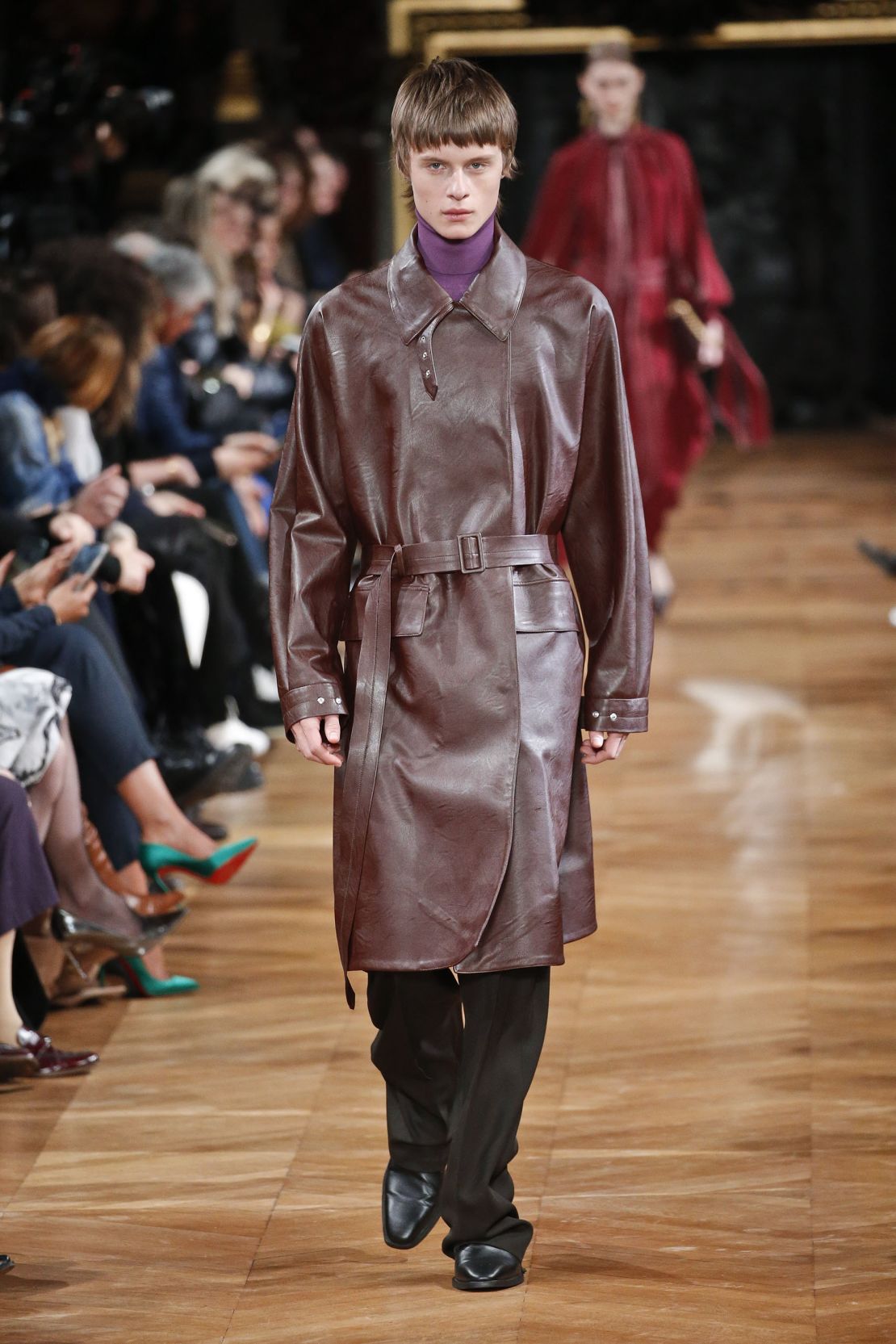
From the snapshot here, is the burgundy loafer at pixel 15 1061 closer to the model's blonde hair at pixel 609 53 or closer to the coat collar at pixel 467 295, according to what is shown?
the coat collar at pixel 467 295

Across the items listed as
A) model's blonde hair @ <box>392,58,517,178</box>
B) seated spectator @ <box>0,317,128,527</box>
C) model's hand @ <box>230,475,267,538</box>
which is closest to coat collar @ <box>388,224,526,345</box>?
model's blonde hair @ <box>392,58,517,178</box>

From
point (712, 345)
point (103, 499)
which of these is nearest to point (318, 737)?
point (103, 499)

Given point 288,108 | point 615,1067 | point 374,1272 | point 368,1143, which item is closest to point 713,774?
point 615,1067

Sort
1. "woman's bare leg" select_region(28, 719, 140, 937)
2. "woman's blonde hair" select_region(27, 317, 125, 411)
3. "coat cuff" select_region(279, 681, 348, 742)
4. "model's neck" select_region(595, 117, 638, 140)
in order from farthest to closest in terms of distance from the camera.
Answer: "model's neck" select_region(595, 117, 638, 140)
"woman's blonde hair" select_region(27, 317, 125, 411)
"woman's bare leg" select_region(28, 719, 140, 937)
"coat cuff" select_region(279, 681, 348, 742)

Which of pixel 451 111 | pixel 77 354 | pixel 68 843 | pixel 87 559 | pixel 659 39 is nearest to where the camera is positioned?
pixel 451 111

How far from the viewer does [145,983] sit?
416cm

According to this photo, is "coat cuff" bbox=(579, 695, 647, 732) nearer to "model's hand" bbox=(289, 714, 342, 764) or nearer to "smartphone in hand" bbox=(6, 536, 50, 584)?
"model's hand" bbox=(289, 714, 342, 764)

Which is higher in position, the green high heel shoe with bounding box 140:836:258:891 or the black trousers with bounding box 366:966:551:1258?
the black trousers with bounding box 366:966:551:1258

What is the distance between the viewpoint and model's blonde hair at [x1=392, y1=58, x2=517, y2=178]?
2742 mm

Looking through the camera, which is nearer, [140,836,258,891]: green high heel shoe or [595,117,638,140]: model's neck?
[140,836,258,891]: green high heel shoe

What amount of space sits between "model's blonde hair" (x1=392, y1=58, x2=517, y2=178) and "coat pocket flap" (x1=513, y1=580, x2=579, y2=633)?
0.51 meters

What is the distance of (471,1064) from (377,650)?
0.51 meters

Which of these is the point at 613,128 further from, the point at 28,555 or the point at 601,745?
the point at 601,745

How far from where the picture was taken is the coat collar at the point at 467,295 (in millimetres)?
2812
